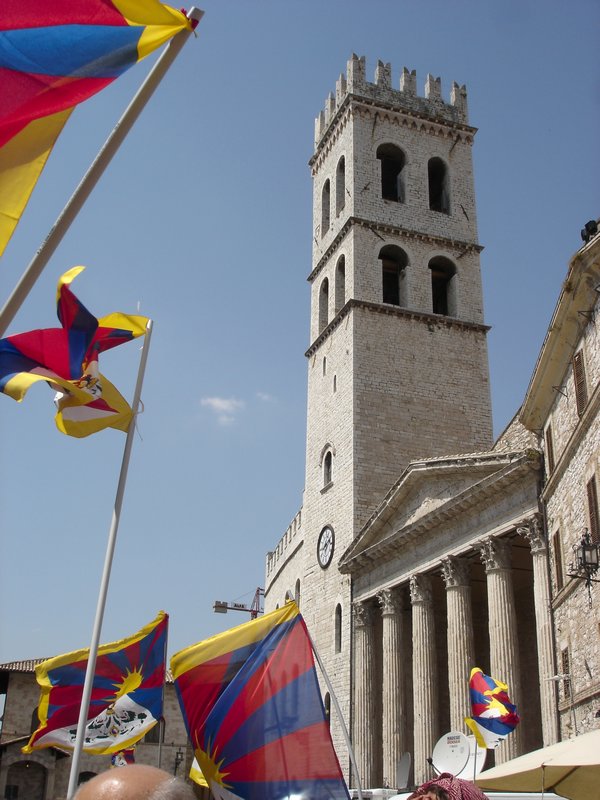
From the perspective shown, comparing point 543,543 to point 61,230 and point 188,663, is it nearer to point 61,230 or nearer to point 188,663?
point 188,663

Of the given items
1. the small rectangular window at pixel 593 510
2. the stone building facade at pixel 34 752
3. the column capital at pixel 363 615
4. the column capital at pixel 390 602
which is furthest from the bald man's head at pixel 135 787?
the stone building facade at pixel 34 752

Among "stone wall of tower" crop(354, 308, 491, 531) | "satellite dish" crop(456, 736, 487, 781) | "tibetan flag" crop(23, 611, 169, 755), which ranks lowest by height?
"satellite dish" crop(456, 736, 487, 781)

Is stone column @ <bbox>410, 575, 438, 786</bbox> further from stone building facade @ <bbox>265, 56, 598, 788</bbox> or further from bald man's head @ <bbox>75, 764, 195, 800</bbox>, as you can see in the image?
bald man's head @ <bbox>75, 764, 195, 800</bbox>

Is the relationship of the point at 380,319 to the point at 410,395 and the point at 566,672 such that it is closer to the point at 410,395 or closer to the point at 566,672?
the point at 410,395

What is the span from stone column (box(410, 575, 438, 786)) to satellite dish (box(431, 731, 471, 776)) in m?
10.6

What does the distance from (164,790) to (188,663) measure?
22.6 feet

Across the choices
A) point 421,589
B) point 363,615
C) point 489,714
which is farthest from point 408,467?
point 489,714

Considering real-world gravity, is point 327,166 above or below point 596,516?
above

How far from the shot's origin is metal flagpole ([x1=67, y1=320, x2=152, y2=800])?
795 cm

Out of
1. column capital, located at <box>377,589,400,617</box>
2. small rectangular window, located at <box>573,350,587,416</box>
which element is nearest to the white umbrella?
small rectangular window, located at <box>573,350,587,416</box>

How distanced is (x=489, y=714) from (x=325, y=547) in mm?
18388

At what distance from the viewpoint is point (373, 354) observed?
34969 mm

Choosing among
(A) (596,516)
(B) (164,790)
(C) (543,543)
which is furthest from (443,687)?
(B) (164,790)

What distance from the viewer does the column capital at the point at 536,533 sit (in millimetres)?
21047
